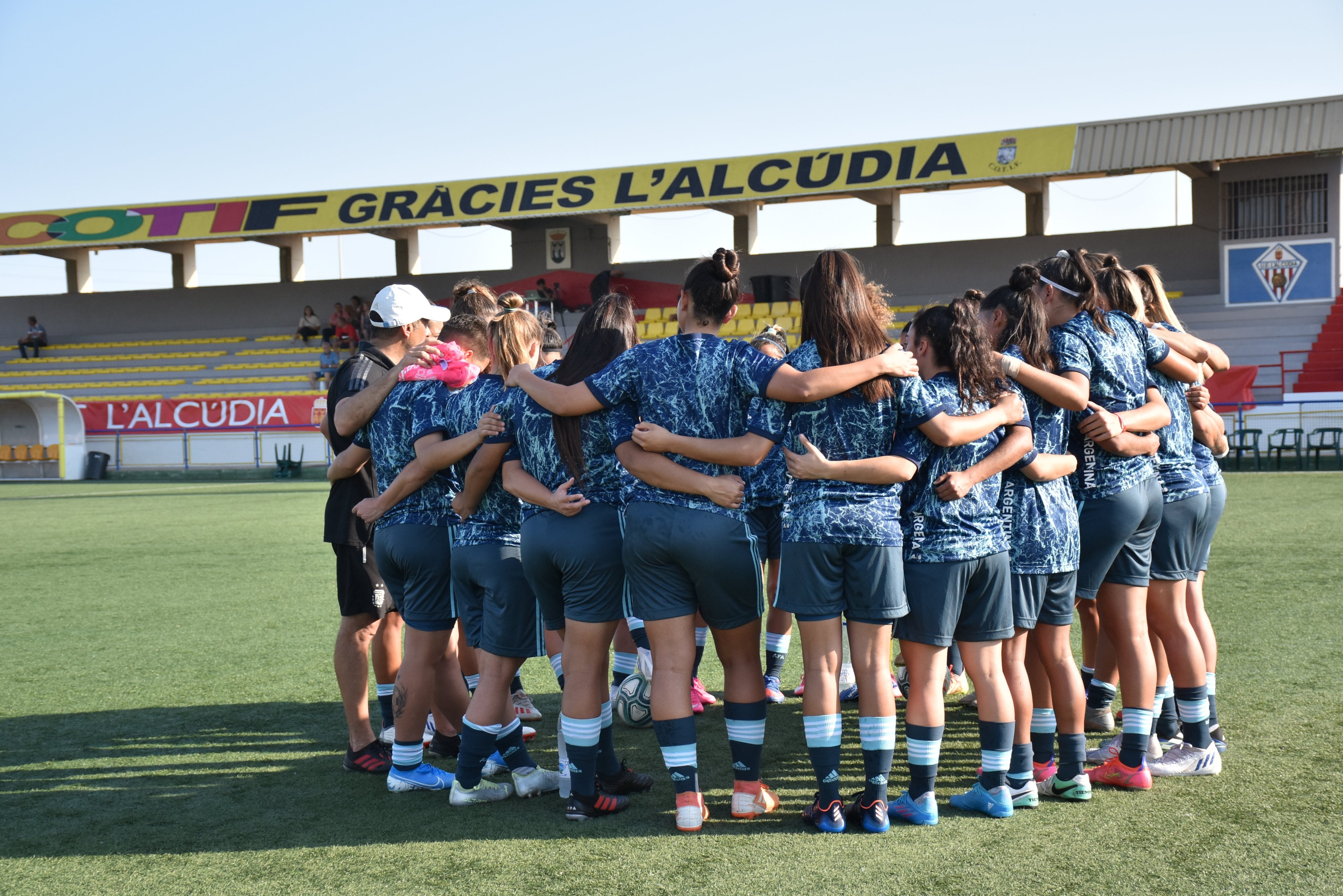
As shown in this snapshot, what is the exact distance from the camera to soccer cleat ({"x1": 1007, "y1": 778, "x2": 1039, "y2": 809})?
12.1 feet

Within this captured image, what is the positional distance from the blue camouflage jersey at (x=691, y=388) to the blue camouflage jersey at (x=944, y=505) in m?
0.50

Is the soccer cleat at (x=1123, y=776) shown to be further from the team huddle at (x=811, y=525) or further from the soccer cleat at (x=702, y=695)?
the soccer cleat at (x=702, y=695)

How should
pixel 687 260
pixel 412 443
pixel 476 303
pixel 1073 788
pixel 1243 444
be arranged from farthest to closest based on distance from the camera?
pixel 687 260 < pixel 1243 444 < pixel 476 303 < pixel 412 443 < pixel 1073 788

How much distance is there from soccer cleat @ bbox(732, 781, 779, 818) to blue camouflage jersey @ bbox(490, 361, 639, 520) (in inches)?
42.1

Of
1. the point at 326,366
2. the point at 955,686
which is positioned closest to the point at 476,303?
the point at 955,686

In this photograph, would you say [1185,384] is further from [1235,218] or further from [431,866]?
[1235,218]

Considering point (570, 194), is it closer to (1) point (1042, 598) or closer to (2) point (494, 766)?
(2) point (494, 766)

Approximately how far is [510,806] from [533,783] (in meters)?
0.14

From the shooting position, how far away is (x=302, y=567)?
395 inches

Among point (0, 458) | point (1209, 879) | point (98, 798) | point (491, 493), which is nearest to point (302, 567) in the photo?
A: point (98, 798)

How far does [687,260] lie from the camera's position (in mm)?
28719

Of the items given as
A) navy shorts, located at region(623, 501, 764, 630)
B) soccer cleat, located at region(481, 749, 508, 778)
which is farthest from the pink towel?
soccer cleat, located at region(481, 749, 508, 778)

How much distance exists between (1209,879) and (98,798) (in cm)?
388

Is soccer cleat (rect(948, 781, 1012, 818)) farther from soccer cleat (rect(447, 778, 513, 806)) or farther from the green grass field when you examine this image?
soccer cleat (rect(447, 778, 513, 806))
